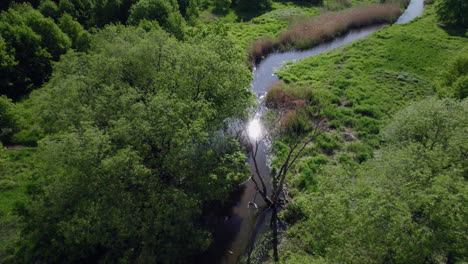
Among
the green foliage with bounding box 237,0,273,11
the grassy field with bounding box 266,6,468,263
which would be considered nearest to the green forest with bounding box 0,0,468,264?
the grassy field with bounding box 266,6,468,263

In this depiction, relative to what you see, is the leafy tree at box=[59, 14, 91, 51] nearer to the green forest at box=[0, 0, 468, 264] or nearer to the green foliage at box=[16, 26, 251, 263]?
the green forest at box=[0, 0, 468, 264]

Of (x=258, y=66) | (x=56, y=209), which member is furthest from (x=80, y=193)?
(x=258, y=66)

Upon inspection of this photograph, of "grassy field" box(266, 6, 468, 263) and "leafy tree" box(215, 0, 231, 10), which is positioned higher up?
"leafy tree" box(215, 0, 231, 10)

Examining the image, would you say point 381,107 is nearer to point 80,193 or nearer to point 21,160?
point 80,193

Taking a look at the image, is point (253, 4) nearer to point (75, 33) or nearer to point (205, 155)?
point (75, 33)

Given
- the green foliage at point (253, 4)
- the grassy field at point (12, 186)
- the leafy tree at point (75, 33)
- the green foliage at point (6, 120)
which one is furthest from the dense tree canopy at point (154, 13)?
the green foliage at point (253, 4)

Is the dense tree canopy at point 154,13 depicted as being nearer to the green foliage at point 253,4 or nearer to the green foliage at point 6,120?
the green foliage at point 6,120
